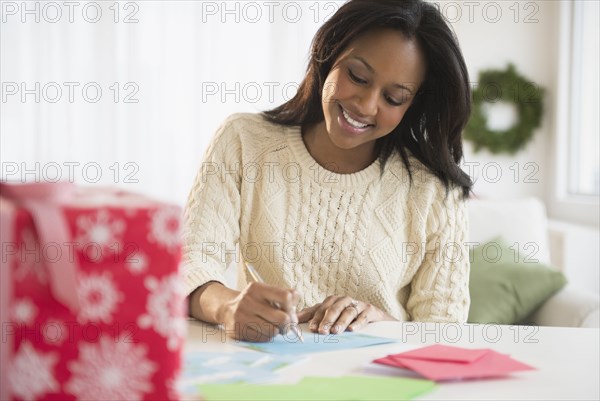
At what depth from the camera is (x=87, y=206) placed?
57cm

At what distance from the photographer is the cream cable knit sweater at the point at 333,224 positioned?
5.22 feet

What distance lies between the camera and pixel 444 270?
1600mm

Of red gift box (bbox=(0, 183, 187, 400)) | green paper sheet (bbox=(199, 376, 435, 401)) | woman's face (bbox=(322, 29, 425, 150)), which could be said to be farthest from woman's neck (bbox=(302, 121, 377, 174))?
red gift box (bbox=(0, 183, 187, 400))

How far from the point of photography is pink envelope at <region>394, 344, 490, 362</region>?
92 cm

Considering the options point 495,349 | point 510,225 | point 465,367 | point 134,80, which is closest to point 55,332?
point 465,367

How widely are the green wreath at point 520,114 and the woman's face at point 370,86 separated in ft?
8.90

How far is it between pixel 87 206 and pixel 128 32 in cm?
359

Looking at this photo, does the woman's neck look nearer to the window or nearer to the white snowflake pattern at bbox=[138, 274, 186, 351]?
the white snowflake pattern at bbox=[138, 274, 186, 351]

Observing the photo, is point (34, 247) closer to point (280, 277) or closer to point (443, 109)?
point (280, 277)

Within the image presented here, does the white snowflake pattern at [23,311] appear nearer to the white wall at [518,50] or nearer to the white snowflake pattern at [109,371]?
the white snowflake pattern at [109,371]

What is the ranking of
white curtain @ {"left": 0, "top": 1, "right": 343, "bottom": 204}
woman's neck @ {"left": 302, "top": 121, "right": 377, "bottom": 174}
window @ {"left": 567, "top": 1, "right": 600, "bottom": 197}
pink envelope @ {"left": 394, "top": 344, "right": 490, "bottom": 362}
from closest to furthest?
pink envelope @ {"left": 394, "top": 344, "right": 490, "bottom": 362} < woman's neck @ {"left": 302, "top": 121, "right": 377, "bottom": 174} < window @ {"left": 567, "top": 1, "right": 600, "bottom": 197} < white curtain @ {"left": 0, "top": 1, "right": 343, "bottom": 204}

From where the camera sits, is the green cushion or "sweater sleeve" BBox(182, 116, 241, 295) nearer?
"sweater sleeve" BBox(182, 116, 241, 295)

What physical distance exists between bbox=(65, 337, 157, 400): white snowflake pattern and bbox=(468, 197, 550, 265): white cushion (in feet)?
7.37

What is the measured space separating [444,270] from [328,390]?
33.2 inches
